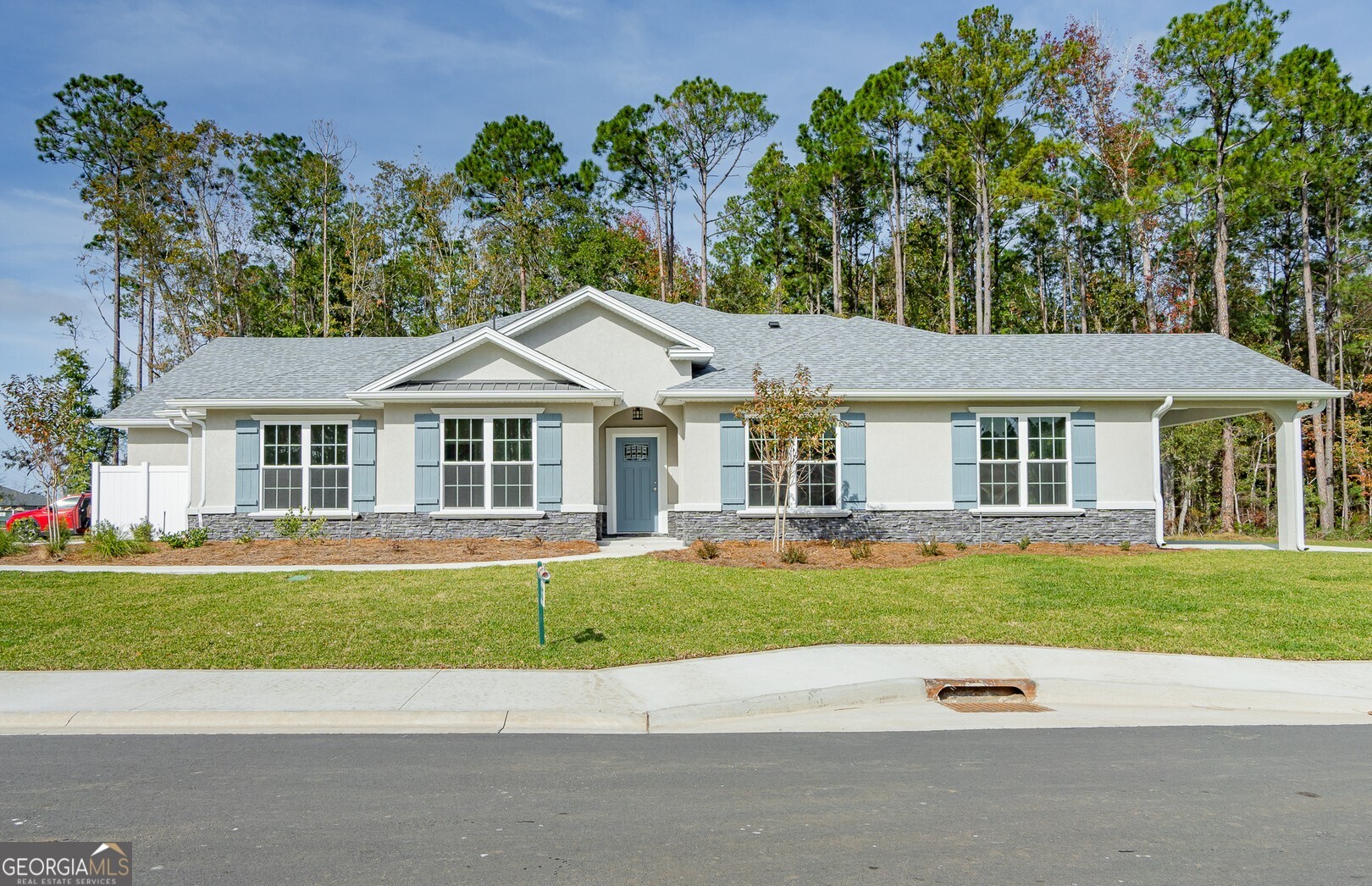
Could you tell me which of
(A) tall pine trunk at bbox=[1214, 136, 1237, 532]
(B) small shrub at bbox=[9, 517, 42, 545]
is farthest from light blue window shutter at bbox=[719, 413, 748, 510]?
(A) tall pine trunk at bbox=[1214, 136, 1237, 532]

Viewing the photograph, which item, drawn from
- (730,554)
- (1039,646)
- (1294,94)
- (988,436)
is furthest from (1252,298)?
(1039,646)

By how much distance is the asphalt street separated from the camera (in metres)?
4.35

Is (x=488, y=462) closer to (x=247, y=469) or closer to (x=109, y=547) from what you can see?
(x=247, y=469)

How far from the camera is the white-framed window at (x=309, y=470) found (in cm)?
1903

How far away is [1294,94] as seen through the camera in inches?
1110

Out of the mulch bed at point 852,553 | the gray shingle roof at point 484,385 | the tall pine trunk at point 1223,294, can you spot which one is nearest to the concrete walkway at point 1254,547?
the mulch bed at point 852,553

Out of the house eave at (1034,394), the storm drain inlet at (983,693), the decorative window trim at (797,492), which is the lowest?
the storm drain inlet at (983,693)

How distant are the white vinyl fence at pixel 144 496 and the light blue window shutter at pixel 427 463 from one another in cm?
589

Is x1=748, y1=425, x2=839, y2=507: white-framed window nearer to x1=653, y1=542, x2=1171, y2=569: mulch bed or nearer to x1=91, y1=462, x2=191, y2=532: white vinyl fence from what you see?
x1=653, y1=542, x2=1171, y2=569: mulch bed

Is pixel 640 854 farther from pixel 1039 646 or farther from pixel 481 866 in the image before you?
pixel 1039 646

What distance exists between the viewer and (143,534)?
1817 centimetres

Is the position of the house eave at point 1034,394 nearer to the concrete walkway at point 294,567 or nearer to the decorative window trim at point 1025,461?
A: the decorative window trim at point 1025,461

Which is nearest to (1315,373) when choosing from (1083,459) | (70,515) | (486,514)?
(1083,459)

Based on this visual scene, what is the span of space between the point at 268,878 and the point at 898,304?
36.8 metres
